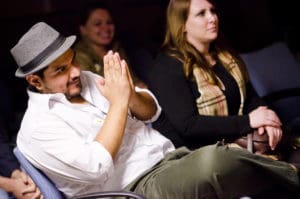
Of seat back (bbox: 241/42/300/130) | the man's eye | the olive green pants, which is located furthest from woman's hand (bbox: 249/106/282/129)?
the man's eye

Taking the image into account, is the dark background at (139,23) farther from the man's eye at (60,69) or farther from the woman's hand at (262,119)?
the man's eye at (60,69)

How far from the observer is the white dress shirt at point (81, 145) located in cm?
159

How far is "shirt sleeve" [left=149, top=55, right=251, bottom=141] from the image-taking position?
2008 millimetres

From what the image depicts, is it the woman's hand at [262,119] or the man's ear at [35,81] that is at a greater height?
the man's ear at [35,81]

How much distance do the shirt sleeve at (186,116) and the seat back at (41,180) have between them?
0.61 m

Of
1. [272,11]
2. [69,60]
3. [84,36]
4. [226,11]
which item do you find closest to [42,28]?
[69,60]

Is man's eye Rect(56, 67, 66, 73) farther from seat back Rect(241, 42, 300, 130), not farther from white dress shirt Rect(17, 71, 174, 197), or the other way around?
seat back Rect(241, 42, 300, 130)

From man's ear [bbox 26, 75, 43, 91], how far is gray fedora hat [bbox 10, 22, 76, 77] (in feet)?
0.08

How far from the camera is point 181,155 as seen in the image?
5.90 feet

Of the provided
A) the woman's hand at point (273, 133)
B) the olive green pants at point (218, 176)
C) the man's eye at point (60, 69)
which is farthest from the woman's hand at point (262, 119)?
the man's eye at point (60, 69)

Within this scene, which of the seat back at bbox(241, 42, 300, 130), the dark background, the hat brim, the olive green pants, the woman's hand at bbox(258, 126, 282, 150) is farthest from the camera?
the dark background

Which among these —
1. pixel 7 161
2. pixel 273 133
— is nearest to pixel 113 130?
pixel 7 161

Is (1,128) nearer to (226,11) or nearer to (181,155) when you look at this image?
(181,155)

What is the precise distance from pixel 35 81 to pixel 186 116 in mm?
634
